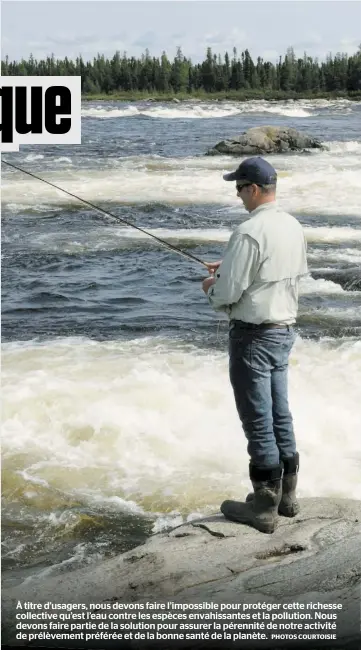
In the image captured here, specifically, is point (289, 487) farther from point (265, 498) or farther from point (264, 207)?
point (264, 207)

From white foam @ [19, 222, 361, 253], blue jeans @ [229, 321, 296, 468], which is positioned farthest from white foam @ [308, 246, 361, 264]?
blue jeans @ [229, 321, 296, 468]

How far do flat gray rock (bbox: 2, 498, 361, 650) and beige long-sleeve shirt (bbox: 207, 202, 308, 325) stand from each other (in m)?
1.19

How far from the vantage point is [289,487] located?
17.0 feet

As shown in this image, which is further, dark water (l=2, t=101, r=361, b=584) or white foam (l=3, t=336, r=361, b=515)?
white foam (l=3, t=336, r=361, b=515)

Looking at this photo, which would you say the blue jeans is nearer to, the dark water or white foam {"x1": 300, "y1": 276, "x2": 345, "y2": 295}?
the dark water

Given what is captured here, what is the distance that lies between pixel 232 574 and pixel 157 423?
9.89ft

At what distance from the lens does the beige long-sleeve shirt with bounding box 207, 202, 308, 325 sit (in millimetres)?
4684

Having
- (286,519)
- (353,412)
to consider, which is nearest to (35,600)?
(286,519)

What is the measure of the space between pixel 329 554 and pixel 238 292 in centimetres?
144

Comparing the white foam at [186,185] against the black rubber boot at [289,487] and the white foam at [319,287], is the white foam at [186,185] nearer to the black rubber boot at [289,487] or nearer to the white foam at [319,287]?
the white foam at [319,287]

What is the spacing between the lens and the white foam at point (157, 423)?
6.58 metres

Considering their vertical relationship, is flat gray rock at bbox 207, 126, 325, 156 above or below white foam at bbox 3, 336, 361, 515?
above

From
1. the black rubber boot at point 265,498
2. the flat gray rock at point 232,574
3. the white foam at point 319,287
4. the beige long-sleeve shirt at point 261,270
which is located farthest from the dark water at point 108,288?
the beige long-sleeve shirt at point 261,270

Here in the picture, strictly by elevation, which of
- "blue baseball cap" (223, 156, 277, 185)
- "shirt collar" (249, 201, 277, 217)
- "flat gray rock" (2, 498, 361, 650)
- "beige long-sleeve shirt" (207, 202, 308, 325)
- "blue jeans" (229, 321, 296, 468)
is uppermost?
"blue baseball cap" (223, 156, 277, 185)
